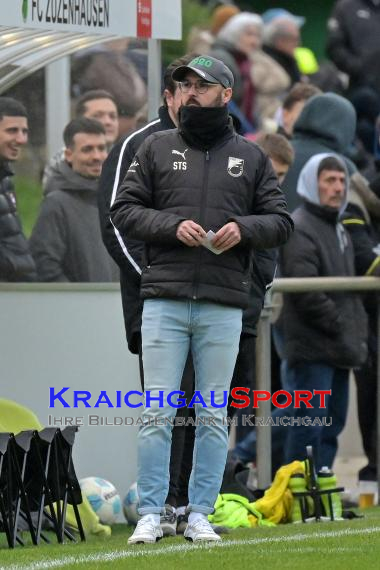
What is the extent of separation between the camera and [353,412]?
432 inches

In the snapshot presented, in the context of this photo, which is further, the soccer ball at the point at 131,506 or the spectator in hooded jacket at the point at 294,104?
the spectator in hooded jacket at the point at 294,104

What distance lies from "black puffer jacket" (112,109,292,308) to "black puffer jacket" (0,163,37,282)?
209 centimetres

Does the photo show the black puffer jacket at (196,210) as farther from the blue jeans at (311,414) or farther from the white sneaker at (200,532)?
the blue jeans at (311,414)

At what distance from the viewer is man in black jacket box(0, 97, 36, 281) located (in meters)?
9.76

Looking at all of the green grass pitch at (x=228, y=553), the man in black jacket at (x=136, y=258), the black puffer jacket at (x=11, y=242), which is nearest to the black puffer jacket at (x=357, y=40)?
the black puffer jacket at (x=11, y=242)

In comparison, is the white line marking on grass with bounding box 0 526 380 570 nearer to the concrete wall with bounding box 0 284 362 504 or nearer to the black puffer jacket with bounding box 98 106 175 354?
the black puffer jacket with bounding box 98 106 175 354

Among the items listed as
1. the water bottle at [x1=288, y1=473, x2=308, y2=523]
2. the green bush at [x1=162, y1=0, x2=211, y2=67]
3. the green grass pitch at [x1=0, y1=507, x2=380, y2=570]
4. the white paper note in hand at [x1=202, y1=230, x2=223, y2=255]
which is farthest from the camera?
the green bush at [x1=162, y1=0, x2=211, y2=67]

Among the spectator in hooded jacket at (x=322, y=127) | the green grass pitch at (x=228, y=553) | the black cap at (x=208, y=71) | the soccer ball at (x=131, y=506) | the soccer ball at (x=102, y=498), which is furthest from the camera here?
the spectator in hooded jacket at (x=322, y=127)

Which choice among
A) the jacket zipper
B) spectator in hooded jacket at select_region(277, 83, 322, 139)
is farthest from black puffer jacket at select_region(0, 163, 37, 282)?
spectator in hooded jacket at select_region(277, 83, 322, 139)

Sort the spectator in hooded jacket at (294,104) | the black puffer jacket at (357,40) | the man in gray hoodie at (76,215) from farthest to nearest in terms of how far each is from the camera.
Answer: the black puffer jacket at (357,40), the spectator in hooded jacket at (294,104), the man in gray hoodie at (76,215)

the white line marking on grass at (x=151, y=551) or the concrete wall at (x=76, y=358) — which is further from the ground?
the concrete wall at (x=76, y=358)

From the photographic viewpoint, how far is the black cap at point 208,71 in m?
7.69

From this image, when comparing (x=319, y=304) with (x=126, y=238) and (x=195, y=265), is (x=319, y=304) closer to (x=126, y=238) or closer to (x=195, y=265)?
(x=126, y=238)

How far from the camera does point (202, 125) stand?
7668mm
